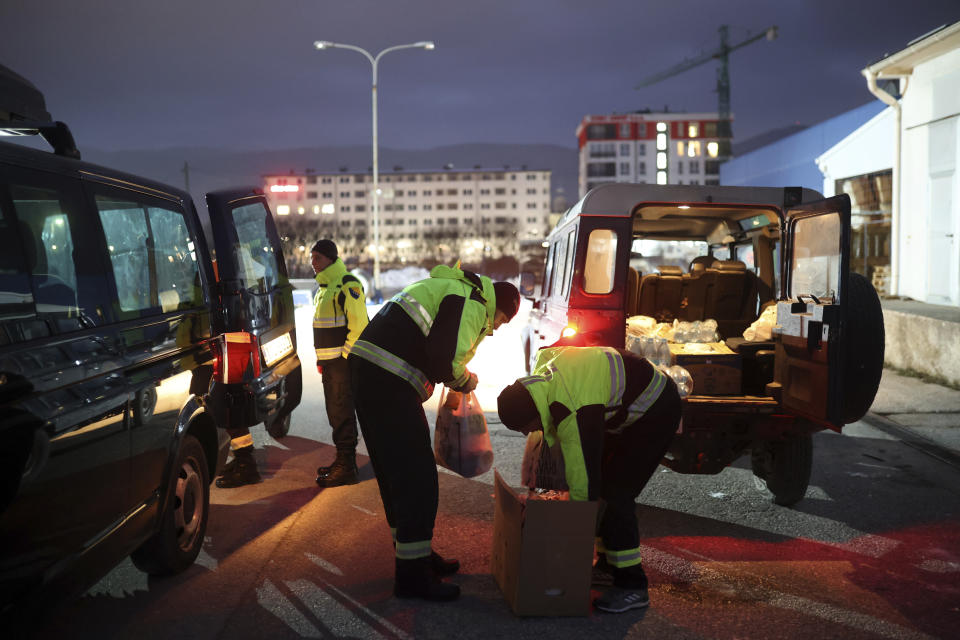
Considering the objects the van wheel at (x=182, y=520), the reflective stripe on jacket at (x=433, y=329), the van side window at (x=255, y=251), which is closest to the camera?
the reflective stripe on jacket at (x=433, y=329)

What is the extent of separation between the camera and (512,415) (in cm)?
362

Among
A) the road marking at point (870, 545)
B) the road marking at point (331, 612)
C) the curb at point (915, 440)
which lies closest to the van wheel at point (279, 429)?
the road marking at point (331, 612)

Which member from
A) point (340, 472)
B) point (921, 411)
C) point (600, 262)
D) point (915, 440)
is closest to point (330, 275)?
point (340, 472)

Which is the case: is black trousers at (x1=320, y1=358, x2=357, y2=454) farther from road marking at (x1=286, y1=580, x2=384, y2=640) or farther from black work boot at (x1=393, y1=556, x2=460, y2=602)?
black work boot at (x1=393, y1=556, x2=460, y2=602)

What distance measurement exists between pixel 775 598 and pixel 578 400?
1.45 m

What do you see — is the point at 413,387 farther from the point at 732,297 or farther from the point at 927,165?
the point at 927,165

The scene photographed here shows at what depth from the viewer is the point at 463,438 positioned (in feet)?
14.2

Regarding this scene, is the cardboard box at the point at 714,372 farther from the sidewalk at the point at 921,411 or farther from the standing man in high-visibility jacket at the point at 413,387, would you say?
the sidewalk at the point at 921,411

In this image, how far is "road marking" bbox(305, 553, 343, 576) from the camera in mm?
4191

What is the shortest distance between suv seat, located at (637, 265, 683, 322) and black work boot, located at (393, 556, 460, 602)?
160 inches

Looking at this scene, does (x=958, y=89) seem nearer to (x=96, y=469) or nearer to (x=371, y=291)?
(x=96, y=469)

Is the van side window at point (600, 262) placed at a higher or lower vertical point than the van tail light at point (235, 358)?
higher

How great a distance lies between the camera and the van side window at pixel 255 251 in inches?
212

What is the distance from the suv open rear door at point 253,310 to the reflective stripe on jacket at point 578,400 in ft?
7.12
